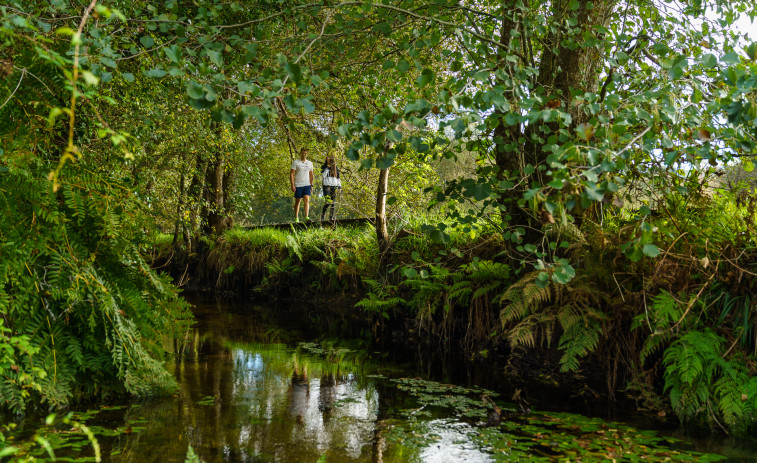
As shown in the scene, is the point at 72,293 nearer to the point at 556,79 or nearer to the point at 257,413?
the point at 257,413

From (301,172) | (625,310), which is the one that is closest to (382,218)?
(625,310)

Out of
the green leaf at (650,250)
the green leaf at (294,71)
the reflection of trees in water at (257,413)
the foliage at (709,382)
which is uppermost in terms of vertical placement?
the green leaf at (294,71)

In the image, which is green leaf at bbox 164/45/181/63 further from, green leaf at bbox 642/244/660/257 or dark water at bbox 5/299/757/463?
green leaf at bbox 642/244/660/257

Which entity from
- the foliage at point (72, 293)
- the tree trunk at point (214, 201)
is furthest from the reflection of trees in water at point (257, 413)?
the tree trunk at point (214, 201)

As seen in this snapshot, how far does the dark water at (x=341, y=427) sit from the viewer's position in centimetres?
355

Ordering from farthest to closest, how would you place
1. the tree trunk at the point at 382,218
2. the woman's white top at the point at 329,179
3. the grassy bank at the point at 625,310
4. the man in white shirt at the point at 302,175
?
the man in white shirt at the point at 302,175 → the woman's white top at the point at 329,179 → the tree trunk at the point at 382,218 → the grassy bank at the point at 625,310

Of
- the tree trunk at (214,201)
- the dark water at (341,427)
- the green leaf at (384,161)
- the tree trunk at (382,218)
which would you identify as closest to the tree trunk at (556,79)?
the dark water at (341,427)

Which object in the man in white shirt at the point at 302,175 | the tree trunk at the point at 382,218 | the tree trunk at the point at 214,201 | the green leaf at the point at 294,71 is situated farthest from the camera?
the tree trunk at the point at 214,201

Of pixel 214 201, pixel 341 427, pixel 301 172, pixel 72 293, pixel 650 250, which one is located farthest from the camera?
pixel 214 201

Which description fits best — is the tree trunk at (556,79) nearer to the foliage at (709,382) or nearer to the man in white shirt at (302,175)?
the foliage at (709,382)

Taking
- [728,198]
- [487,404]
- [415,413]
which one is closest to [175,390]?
[415,413]

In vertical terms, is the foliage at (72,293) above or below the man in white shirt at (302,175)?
below

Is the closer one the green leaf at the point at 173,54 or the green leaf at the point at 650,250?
the green leaf at the point at 650,250

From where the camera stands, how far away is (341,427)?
163 inches
